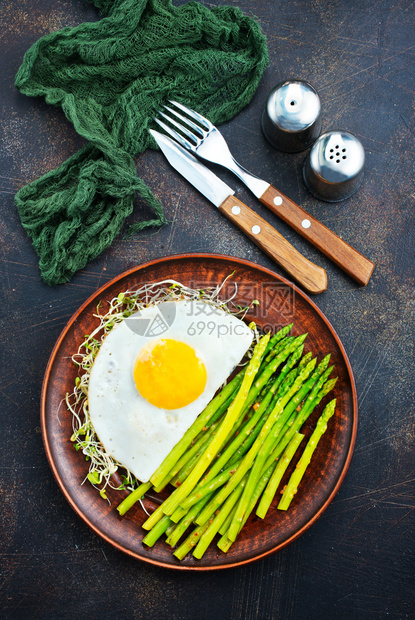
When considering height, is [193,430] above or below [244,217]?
below

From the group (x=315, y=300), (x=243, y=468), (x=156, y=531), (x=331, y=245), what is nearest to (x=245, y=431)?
(x=243, y=468)

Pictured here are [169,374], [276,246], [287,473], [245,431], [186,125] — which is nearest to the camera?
[169,374]

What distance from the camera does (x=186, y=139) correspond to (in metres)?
3.33

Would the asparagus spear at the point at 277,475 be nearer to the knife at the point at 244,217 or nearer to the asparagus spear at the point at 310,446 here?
the asparagus spear at the point at 310,446

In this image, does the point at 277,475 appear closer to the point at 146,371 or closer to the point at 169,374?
the point at 169,374

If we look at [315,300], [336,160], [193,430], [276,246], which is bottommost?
[193,430]

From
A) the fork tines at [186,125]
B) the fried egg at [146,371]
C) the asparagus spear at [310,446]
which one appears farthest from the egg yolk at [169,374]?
the fork tines at [186,125]

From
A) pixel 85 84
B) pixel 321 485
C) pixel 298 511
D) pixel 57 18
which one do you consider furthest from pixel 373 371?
pixel 57 18

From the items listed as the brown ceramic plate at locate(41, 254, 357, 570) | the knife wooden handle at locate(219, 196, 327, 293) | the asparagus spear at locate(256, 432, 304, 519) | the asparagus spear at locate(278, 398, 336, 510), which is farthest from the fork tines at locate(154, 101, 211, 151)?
the asparagus spear at locate(256, 432, 304, 519)

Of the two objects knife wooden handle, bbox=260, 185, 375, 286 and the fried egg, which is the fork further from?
the fried egg

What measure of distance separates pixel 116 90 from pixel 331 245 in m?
1.98

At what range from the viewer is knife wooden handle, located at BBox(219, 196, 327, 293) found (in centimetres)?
315

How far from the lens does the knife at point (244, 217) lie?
10.3ft

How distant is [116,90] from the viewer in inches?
131
